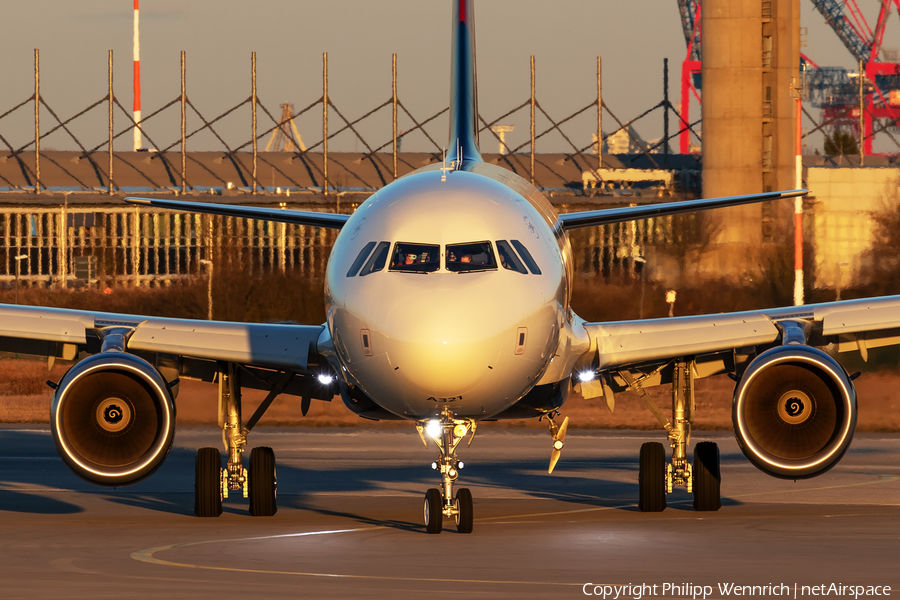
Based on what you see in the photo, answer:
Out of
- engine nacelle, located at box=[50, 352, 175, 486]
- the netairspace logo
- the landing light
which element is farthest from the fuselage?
the netairspace logo

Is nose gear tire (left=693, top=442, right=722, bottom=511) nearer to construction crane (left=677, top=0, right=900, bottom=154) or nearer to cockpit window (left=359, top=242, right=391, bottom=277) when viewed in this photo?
cockpit window (left=359, top=242, right=391, bottom=277)

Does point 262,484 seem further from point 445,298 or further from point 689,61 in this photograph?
point 689,61

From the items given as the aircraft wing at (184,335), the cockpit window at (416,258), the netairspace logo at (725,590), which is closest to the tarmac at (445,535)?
the netairspace logo at (725,590)

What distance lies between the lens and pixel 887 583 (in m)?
12.5

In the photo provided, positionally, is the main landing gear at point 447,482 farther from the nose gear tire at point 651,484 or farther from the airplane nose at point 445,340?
the nose gear tire at point 651,484

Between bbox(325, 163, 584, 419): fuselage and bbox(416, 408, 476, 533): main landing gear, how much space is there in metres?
0.45

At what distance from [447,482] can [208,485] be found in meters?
4.28

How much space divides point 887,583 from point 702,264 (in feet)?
185

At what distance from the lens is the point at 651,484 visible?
18.9m

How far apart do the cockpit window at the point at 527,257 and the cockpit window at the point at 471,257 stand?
0.41 meters

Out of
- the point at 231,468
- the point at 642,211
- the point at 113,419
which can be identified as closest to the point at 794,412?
the point at 642,211

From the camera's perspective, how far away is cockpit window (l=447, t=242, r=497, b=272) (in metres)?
14.3

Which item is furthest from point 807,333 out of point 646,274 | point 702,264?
point 702,264

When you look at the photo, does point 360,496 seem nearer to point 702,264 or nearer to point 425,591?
point 425,591
